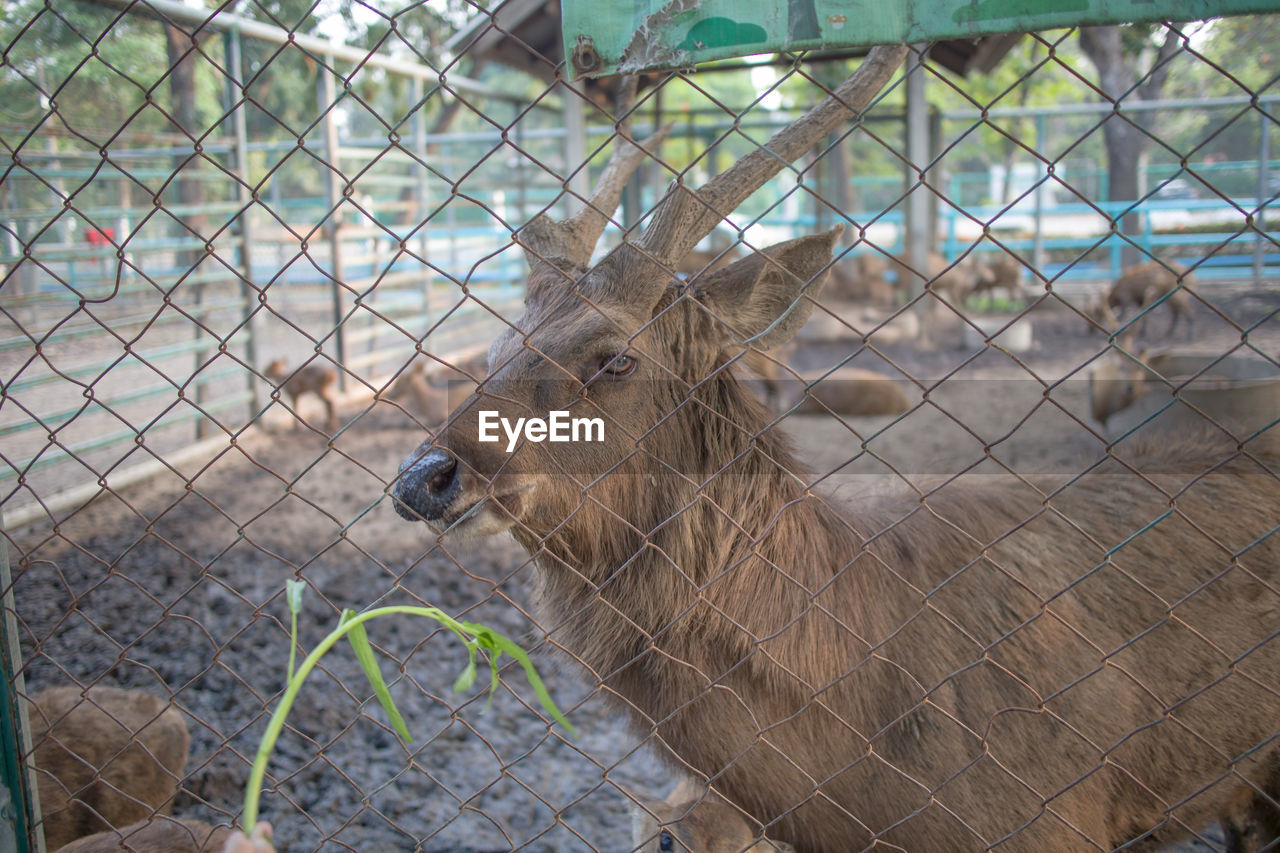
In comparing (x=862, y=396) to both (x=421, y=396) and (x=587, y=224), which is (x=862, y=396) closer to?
(x=421, y=396)

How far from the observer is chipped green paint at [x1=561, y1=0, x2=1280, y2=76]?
164 centimetres

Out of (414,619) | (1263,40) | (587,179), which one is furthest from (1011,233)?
(414,619)

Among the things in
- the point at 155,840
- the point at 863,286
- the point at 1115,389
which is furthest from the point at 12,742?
the point at 863,286

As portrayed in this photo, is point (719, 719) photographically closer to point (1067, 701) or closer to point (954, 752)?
point (954, 752)

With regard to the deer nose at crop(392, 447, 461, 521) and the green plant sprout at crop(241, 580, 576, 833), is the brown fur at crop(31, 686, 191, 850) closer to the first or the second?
the deer nose at crop(392, 447, 461, 521)

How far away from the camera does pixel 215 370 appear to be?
30.0 ft

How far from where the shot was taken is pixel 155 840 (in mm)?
2529

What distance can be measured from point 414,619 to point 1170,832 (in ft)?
12.8

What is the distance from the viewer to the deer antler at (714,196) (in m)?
2.01

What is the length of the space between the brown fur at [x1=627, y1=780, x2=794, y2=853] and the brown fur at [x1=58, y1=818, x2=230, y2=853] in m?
1.25

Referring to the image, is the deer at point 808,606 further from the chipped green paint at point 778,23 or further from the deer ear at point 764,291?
the chipped green paint at point 778,23

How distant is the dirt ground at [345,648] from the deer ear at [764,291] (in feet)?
1.49

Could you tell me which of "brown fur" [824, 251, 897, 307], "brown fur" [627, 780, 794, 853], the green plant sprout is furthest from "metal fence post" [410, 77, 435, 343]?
the green plant sprout

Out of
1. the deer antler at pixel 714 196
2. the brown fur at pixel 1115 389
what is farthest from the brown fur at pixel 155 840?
the brown fur at pixel 1115 389
